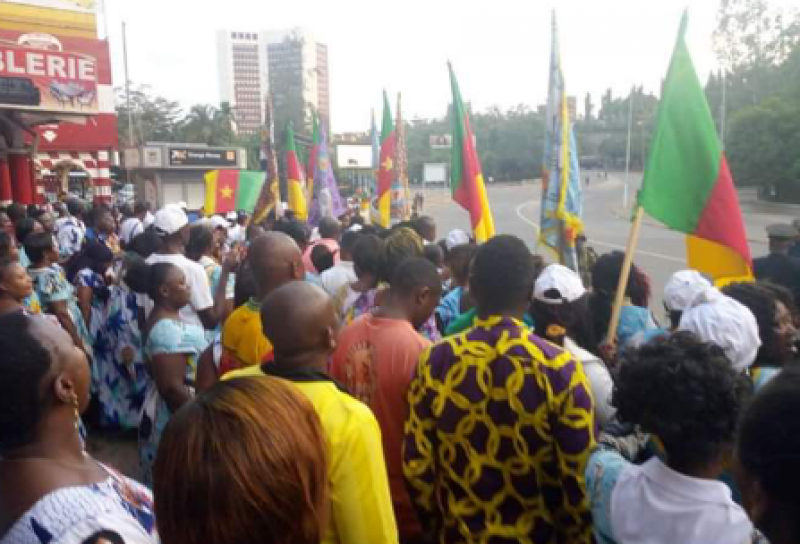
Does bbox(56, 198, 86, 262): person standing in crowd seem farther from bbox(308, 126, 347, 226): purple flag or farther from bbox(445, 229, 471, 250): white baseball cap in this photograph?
bbox(445, 229, 471, 250): white baseball cap

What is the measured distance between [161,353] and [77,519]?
1.79 meters

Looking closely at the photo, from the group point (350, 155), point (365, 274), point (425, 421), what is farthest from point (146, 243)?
point (350, 155)

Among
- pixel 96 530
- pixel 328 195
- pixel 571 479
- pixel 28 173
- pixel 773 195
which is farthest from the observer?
pixel 773 195

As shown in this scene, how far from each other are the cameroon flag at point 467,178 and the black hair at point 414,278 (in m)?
2.33

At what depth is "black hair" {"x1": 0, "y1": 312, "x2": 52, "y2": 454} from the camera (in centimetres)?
161

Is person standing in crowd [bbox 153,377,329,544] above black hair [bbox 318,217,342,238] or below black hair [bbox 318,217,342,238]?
above

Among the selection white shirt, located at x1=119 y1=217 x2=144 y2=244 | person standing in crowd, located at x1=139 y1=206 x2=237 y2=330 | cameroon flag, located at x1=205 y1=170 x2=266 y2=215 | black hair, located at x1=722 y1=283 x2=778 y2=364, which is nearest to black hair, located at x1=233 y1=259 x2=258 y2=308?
person standing in crowd, located at x1=139 y1=206 x2=237 y2=330

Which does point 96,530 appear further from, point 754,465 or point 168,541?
point 754,465

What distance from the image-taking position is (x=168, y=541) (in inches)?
46.6

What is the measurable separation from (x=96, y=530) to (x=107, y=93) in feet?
86.8

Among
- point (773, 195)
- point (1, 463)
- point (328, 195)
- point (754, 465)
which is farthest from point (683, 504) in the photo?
point (773, 195)

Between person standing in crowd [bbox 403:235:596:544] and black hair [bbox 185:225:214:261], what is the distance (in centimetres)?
354

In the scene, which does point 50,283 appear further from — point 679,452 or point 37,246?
point 679,452

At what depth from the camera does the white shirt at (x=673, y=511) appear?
65.6 inches
